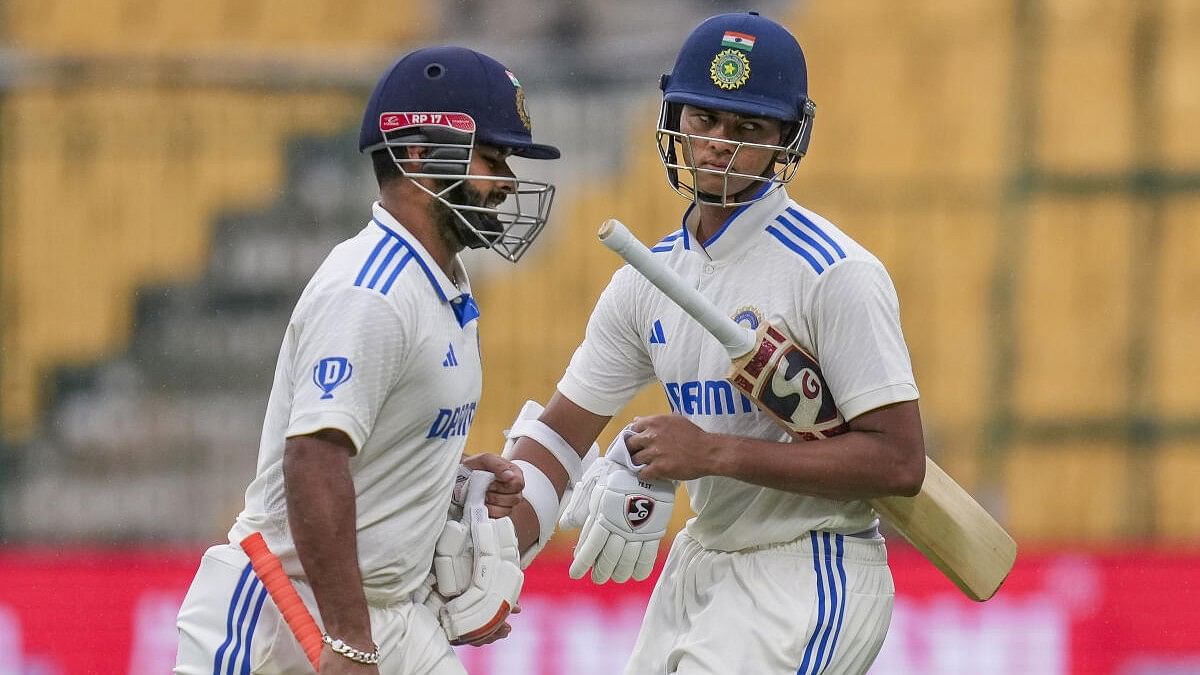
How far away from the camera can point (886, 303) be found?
349cm

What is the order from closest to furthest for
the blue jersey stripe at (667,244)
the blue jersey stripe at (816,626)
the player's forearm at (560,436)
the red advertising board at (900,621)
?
the blue jersey stripe at (816,626) < the blue jersey stripe at (667,244) < the player's forearm at (560,436) < the red advertising board at (900,621)

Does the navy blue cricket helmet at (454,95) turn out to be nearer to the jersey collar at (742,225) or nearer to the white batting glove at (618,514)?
the jersey collar at (742,225)

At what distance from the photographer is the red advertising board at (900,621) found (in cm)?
639

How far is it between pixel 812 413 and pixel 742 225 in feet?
1.37

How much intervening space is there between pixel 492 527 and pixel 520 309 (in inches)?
181

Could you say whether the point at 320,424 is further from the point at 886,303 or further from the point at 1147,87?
the point at 1147,87

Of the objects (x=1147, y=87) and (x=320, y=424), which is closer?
(x=320, y=424)

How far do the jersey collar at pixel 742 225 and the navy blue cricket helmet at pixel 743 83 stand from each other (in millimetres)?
24

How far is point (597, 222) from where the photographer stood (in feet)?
28.8

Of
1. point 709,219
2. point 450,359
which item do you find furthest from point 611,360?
point 450,359

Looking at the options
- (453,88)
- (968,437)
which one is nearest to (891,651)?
(968,437)

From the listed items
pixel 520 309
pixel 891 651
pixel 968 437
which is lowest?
pixel 891 651

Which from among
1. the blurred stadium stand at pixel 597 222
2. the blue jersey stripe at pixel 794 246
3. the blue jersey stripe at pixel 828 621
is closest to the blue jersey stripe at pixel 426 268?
the blue jersey stripe at pixel 794 246

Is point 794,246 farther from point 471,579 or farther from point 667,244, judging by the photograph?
point 471,579
